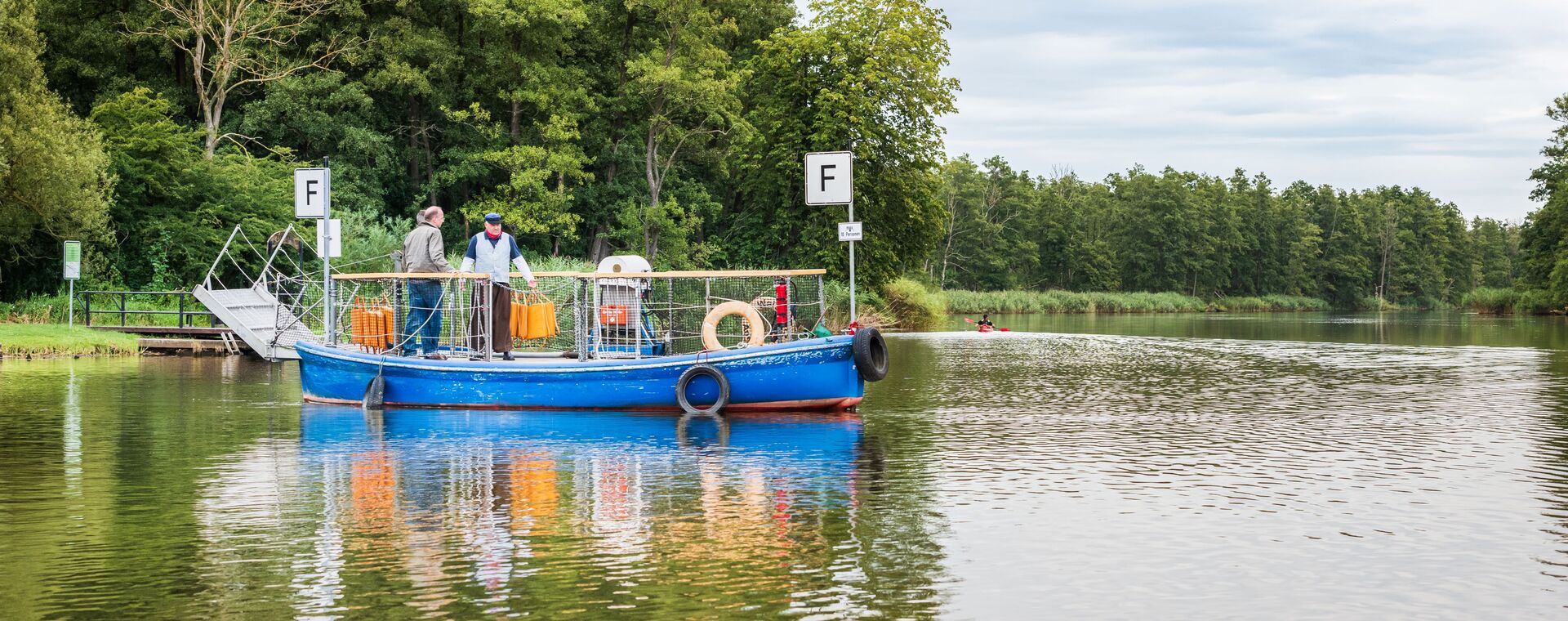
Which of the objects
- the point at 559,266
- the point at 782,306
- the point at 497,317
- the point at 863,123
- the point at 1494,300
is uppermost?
the point at 863,123

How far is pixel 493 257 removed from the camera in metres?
19.2

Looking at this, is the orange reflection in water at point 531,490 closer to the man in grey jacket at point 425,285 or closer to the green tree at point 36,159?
the man in grey jacket at point 425,285

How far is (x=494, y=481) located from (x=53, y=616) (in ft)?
16.9

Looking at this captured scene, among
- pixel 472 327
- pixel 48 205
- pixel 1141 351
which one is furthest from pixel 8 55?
pixel 1141 351

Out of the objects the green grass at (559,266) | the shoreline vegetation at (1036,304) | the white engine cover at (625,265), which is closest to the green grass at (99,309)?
the green grass at (559,266)

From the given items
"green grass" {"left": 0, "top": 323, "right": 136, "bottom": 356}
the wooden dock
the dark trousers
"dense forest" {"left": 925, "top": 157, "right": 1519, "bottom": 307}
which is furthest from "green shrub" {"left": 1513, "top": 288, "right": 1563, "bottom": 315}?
the dark trousers

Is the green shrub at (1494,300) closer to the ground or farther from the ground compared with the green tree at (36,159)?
closer to the ground

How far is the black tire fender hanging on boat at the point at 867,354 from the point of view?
18.3 m

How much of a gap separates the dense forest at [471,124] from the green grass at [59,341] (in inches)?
181

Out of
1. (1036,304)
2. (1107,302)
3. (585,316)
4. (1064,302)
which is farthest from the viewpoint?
(1107,302)

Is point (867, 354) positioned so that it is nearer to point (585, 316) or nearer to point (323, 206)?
point (585, 316)

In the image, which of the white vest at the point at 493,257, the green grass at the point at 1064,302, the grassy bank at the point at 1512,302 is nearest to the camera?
the white vest at the point at 493,257

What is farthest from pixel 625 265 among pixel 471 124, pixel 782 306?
pixel 471 124

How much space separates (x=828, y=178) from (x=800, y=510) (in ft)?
30.6
